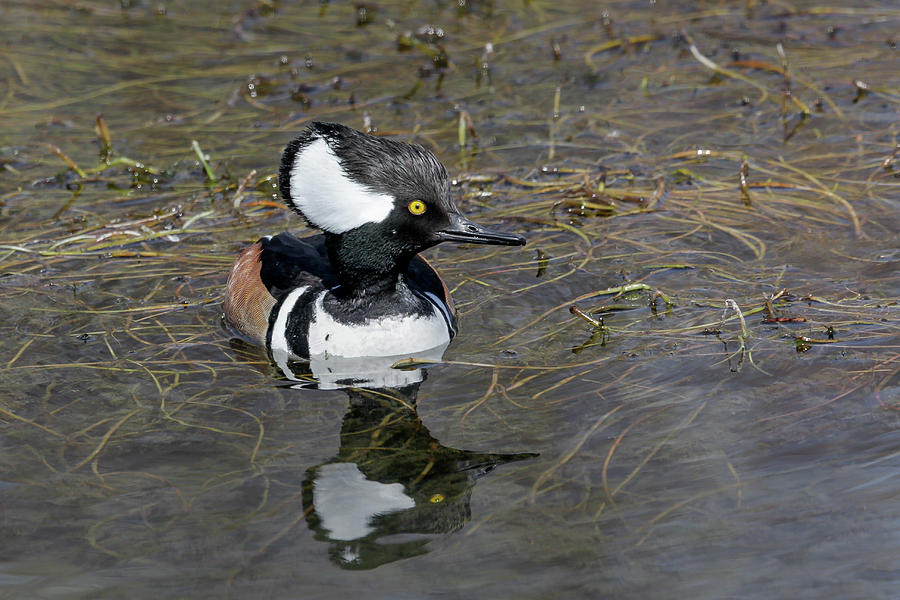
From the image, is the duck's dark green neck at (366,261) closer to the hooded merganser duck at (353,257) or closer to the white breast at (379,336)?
the hooded merganser duck at (353,257)

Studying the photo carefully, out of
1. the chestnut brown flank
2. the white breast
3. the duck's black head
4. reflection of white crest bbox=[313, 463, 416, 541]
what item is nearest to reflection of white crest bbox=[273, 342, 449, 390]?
the white breast

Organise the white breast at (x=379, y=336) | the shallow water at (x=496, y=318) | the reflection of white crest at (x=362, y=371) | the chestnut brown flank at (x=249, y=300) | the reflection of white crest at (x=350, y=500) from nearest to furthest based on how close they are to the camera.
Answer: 1. the shallow water at (x=496, y=318)
2. the reflection of white crest at (x=350, y=500)
3. the reflection of white crest at (x=362, y=371)
4. the white breast at (x=379, y=336)
5. the chestnut brown flank at (x=249, y=300)

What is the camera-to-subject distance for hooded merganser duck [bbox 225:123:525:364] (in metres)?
5.86

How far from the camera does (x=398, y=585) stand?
14.0 feet

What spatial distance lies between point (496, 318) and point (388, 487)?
71.2 inches

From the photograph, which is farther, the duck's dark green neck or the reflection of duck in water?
the duck's dark green neck

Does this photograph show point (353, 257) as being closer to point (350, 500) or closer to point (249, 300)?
point (249, 300)

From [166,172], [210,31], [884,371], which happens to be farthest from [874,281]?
[210,31]

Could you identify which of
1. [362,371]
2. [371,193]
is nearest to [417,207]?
[371,193]

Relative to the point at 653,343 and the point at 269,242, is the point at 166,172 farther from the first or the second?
the point at 653,343

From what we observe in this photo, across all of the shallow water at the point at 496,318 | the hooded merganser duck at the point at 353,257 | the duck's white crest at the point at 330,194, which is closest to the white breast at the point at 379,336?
the hooded merganser duck at the point at 353,257

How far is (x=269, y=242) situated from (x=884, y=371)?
331 cm

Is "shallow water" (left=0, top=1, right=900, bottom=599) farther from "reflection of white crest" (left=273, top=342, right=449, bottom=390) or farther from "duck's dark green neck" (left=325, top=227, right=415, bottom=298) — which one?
"duck's dark green neck" (left=325, top=227, right=415, bottom=298)

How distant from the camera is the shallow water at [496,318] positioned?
14.6ft
